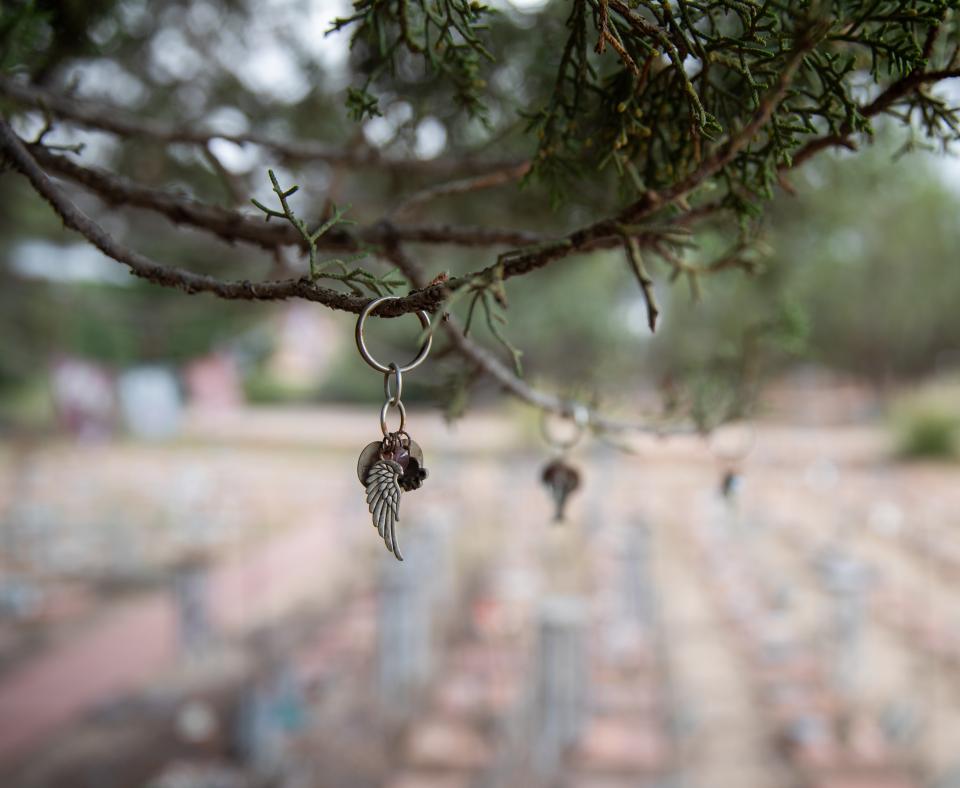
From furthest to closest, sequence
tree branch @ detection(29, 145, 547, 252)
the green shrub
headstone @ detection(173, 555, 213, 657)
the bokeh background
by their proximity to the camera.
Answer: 1. the green shrub
2. headstone @ detection(173, 555, 213, 657)
3. the bokeh background
4. tree branch @ detection(29, 145, 547, 252)

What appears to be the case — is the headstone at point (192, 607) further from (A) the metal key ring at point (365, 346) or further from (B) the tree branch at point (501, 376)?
(A) the metal key ring at point (365, 346)

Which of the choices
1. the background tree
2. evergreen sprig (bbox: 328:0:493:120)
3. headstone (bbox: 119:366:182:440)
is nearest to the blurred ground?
the background tree

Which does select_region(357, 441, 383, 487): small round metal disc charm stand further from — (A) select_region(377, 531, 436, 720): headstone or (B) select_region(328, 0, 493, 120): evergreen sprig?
(A) select_region(377, 531, 436, 720): headstone

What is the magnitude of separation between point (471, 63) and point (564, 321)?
46.3ft

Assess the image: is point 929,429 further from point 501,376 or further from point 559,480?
point 501,376

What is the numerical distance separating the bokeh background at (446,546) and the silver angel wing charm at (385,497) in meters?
0.43

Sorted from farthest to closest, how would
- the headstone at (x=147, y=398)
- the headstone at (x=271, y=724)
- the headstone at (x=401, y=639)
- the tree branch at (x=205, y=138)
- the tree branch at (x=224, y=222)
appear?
the headstone at (x=147, y=398), the headstone at (x=401, y=639), the headstone at (x=271, y=724), the tree branch at (x=205, y=138), the tree branch at (x=224, y=222)

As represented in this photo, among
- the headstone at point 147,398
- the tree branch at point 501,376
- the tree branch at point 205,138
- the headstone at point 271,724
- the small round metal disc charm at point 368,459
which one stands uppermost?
the headstone at point 147,398

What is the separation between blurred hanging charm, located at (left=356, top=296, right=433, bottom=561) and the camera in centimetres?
65

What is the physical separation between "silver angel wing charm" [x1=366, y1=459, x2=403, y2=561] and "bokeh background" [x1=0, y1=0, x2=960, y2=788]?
1.40ft

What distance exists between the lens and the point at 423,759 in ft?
11.8

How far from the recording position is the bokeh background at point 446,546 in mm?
2221

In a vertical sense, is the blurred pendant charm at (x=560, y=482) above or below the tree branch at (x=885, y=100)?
below

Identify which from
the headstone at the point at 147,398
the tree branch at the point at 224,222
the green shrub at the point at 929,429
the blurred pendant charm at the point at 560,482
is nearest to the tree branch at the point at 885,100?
the tree branch at the point at 224,222
